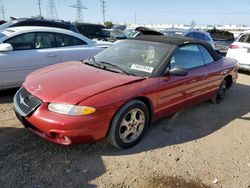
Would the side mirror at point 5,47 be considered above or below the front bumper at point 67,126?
above

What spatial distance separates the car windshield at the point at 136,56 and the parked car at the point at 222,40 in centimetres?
921

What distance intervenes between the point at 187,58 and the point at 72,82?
204 cm

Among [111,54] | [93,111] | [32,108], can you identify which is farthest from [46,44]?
[93,111]

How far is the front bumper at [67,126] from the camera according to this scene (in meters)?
3.09

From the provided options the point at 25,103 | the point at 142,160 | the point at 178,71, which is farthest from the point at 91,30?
the point at 142,160

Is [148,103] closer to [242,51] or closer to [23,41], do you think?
[23,41]

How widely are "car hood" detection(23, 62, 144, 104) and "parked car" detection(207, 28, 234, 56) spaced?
399 inches

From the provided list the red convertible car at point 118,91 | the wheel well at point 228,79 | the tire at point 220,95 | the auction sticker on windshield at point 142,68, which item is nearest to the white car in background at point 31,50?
the red convertible car at point 118,91

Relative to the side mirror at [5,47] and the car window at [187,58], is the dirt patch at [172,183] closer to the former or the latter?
the car window at [187,58]

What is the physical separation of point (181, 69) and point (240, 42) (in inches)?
254

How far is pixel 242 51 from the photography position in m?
9.09

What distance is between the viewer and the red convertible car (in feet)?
10.3

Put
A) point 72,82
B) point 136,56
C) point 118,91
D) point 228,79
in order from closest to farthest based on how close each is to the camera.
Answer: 1. point 118,91
2. point 72,82
3. point 136,56
4. point 228,79

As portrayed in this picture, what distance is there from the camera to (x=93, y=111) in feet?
10.3
